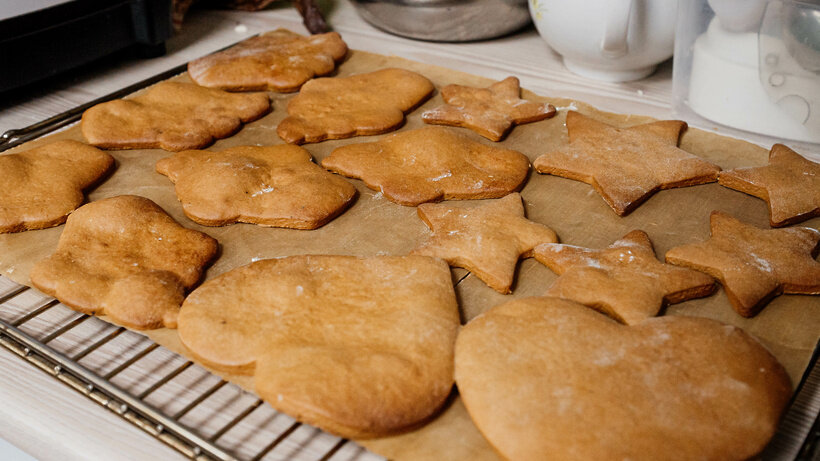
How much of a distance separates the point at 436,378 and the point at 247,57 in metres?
1.00

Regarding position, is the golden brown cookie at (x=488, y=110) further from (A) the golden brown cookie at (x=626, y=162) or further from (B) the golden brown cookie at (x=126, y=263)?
(B) the golden brown cookie at (x=126, y=263)

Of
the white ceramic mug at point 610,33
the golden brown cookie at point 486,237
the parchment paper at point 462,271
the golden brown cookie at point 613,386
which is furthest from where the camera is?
the white ceramic mug at point 610,33

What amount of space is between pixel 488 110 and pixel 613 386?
0.73 metres

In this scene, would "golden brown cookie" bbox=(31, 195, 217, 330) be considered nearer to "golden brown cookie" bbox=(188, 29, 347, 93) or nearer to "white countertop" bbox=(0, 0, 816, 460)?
"white countertop" bbox=(0, 0, 816, 460)

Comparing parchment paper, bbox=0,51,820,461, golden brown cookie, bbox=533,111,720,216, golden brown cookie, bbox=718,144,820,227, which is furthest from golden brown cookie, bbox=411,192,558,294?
golden brown cookie, bbox=718,144,820,227

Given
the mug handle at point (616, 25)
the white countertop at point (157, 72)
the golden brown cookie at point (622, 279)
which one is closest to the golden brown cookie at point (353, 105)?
the white countertop at point (157, 72)

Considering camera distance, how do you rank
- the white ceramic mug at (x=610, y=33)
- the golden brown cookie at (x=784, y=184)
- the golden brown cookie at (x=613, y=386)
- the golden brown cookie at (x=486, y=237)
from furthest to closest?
1. the white ceramic mug at (x=610, y=33)
2. the golden brown cookie at (x=784, y=184)
3. the golden brown cookie at (x=486, y=237)
4. the golden brown cookie at (x=613, y=386)

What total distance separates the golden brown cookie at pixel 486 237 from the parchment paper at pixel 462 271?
0.07 ft

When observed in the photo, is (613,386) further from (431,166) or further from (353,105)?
(353,105)

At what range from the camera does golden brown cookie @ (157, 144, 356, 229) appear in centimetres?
107

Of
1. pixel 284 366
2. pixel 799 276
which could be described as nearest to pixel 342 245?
pixel 284 366

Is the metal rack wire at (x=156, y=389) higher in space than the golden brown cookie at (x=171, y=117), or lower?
lower

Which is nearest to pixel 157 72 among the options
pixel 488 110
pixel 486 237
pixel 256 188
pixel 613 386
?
pixel 256 188

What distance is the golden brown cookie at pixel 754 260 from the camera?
35.4 inches
